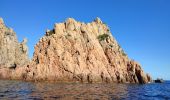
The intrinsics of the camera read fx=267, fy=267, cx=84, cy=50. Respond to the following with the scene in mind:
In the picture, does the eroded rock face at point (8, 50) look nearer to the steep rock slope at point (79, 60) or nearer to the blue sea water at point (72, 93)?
the steep rock slope at point (79, 60)

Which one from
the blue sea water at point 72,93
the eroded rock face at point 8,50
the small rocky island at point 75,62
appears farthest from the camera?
the eroded rock face at point 8,50

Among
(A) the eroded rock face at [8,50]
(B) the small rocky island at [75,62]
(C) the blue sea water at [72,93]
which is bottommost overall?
(C) the blue sea water at [72,93]

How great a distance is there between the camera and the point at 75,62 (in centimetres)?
10919

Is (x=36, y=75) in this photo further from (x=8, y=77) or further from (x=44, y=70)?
(x=8, y=77)

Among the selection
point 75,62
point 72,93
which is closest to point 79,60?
point 75,62

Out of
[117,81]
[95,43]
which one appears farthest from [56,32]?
[117,81]

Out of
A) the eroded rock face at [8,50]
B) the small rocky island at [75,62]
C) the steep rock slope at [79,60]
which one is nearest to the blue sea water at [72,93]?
the steep rock slope at [79,60]

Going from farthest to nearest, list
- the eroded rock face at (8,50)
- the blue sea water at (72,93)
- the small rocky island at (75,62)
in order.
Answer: the eroded rock face at (8,50) → the small rocky island at (75,62) → the blue sea water at (72,93)

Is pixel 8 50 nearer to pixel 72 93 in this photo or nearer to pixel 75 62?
pixel 75 62

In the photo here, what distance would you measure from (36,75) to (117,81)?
32.6 metres

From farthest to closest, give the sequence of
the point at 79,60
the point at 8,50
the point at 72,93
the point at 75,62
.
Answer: the point at 8,50 → the point at 79,60 → the point at 75,62 → the point at 72,93

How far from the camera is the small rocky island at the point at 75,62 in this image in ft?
340

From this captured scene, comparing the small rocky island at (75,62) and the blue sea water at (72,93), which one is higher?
the small rocky island at (75,62)

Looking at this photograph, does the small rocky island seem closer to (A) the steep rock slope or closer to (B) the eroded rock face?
(A) the steep rock slope
